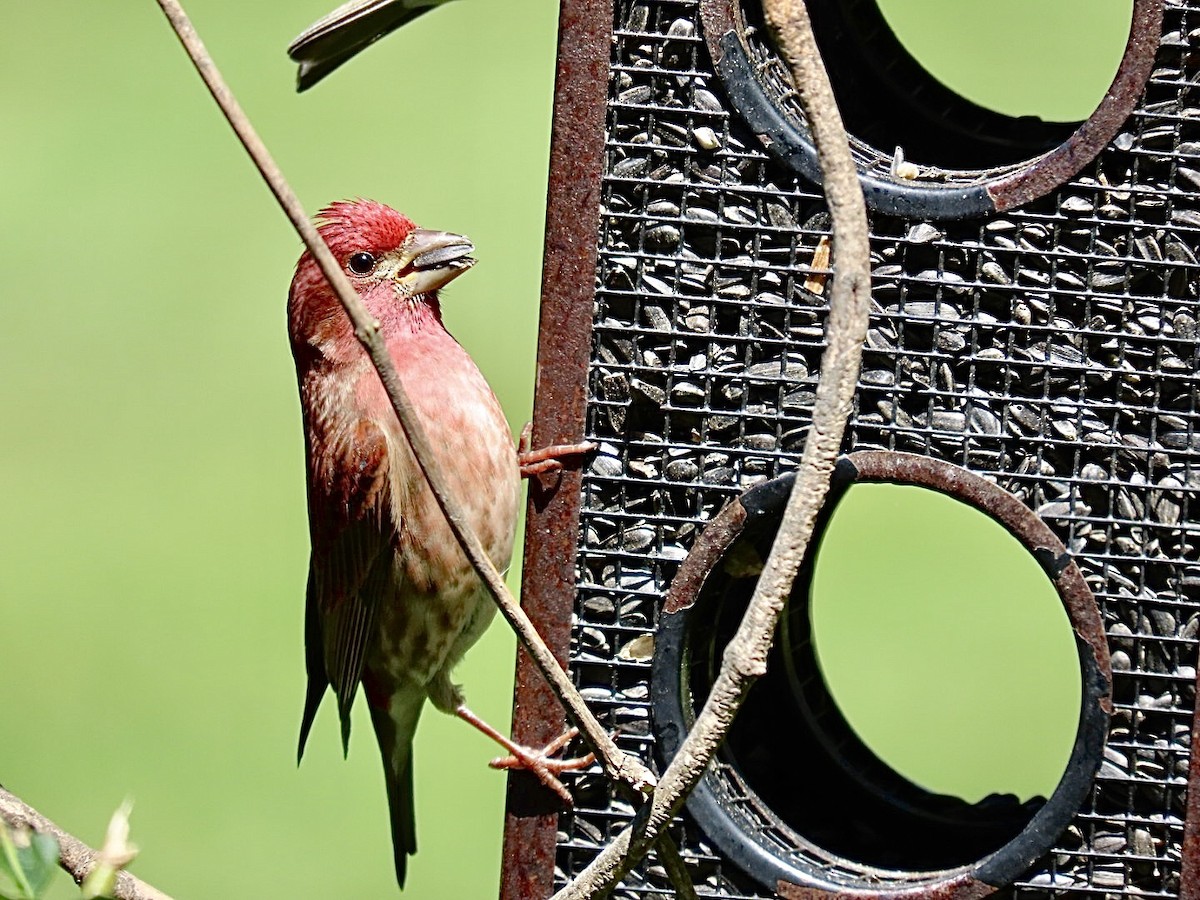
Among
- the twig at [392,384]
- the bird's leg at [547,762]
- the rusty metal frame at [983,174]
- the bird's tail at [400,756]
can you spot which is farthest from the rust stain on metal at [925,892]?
the bird's tail at [400,756]

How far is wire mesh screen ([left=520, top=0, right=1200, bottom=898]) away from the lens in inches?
108

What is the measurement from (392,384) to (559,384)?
908 mm

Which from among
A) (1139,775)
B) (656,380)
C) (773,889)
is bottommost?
(773,889)

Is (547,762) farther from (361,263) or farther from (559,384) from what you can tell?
(361,263)

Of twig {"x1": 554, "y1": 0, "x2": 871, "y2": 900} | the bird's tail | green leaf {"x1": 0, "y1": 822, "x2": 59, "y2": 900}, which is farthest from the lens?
the bird's tail

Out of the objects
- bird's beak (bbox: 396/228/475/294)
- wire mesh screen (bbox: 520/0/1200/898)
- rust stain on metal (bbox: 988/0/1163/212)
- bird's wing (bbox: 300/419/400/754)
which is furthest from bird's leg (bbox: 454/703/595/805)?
rust stain on metal (bbox: 988/0/1163/212)

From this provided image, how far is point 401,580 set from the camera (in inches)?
136

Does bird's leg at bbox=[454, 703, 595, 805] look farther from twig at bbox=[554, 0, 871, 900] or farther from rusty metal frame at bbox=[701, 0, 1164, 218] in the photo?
rusty metal frame at bbox=[701, 0, 1164, 218]

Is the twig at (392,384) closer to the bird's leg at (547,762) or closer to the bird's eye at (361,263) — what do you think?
the bird's leg at (547,762)

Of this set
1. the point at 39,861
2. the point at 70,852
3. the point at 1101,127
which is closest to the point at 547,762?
the point at 70,852

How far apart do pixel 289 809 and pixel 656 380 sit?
463 centimetres

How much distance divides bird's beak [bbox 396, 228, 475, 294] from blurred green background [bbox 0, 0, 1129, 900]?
3.56 metres

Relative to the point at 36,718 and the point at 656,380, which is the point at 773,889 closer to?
the point at 656,380

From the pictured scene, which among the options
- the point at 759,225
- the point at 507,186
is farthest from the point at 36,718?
the point at 759,225
